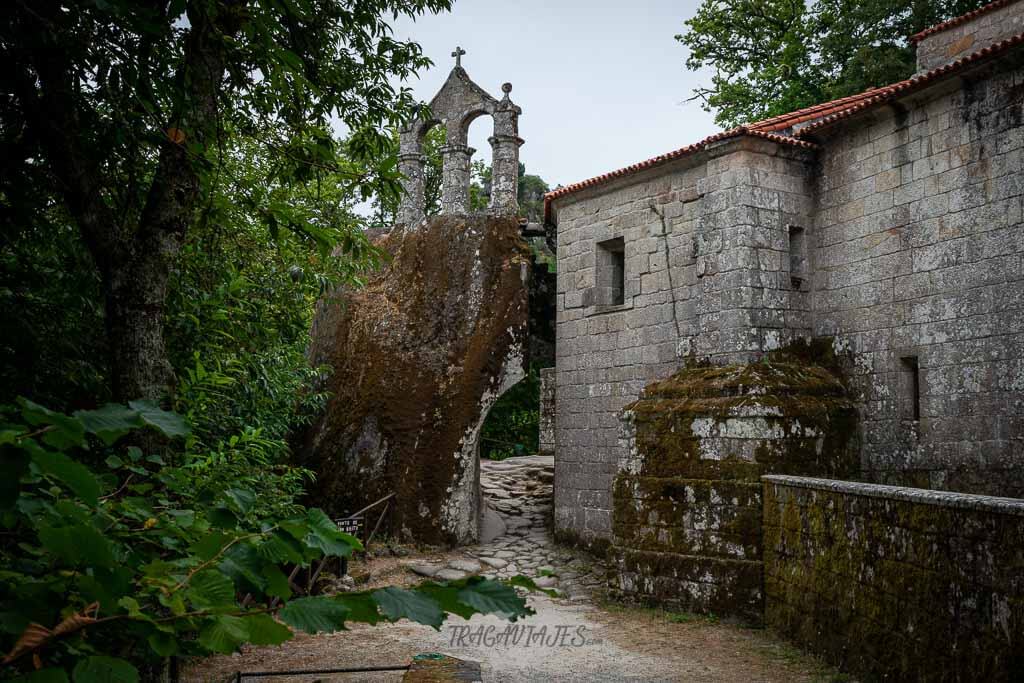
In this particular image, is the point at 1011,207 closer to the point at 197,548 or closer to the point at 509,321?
the point at 509,321

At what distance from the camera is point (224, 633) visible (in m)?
1.30

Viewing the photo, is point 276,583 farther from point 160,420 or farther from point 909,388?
point 909,388

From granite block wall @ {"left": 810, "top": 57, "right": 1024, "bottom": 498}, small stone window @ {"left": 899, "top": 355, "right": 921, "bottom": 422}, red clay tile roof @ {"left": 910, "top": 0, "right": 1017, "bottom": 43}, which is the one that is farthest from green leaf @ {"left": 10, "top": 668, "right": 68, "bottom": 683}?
red clay tile roof @ {"left": 910, "top": 0, "right": 1017, "bottom": 43}

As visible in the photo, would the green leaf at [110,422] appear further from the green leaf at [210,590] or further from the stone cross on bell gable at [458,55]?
the stone cross on bell gable at [458,55]

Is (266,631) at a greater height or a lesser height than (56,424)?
lesser

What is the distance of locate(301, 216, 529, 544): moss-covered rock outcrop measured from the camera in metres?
11.6

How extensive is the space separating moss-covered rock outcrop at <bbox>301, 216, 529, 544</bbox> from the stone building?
3.64ft

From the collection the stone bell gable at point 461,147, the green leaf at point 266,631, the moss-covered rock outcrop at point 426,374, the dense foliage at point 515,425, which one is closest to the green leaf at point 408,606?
the green leaf at point 266,631

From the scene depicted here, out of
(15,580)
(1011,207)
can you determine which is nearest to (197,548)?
(15,580)

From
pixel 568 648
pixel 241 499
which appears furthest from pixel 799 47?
pixel 241 499

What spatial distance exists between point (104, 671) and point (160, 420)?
0.43m

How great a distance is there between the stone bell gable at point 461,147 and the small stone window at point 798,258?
4.64 m

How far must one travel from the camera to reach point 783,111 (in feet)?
55.8

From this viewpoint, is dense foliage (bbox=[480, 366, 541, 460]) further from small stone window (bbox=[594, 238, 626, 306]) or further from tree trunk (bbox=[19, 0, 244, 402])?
tree trunk (bbox=[19, 0, 244, 402])
